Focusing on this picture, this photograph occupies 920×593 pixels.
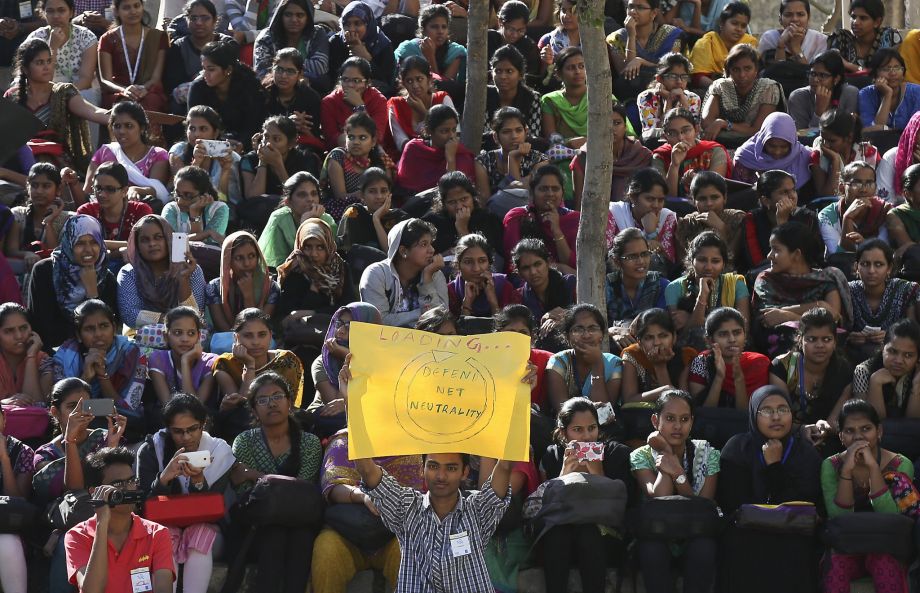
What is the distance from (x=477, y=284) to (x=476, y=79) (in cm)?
303

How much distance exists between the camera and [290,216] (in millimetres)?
12281

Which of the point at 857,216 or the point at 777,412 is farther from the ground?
the point at 857,216

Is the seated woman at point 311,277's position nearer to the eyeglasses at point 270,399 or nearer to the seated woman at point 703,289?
the eyeglasses at point 270,399

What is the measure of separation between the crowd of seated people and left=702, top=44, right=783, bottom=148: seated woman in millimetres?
28

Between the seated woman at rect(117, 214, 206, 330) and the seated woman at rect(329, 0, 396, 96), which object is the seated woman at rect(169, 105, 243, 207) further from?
→ the seated woman at rect(329, 0, 396, 96)

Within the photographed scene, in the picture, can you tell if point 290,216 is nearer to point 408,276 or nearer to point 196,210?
point 196,210

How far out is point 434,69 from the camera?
50.0 ft

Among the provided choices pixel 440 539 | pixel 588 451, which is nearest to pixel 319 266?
pixel 588 451

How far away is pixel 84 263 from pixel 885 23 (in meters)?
12.3

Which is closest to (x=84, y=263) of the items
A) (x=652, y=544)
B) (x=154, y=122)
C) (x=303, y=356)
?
(x=303, y=356)

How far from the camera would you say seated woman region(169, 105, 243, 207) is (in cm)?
1306

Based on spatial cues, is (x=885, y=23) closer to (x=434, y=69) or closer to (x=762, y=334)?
(x=434, y=69)

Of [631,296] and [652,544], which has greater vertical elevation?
[631,296]

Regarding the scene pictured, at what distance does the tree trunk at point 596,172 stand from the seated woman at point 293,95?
140 inches
